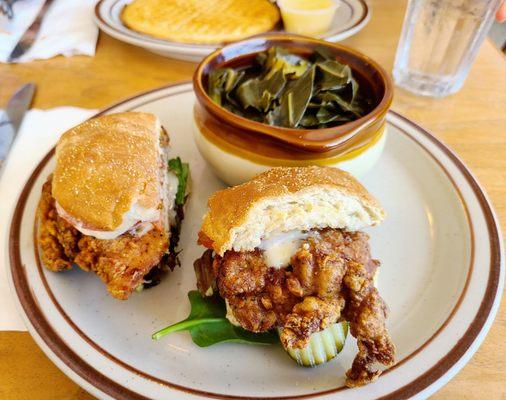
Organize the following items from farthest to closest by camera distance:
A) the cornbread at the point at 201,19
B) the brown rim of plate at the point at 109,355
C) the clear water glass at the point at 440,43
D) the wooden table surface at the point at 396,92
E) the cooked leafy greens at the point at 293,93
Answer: the cornbread at the point at 201,19 → the clear water glass at the point at 440,43 → the wooden table surface at the point at 396,92 → the cooked leafy greens at the point at 293,93 → the brown rim of plate at the point at 109,355

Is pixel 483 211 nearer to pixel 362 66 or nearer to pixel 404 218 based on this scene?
pixel 404 218

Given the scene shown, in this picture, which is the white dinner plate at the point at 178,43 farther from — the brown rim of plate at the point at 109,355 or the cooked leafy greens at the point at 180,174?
the brown rim of plate at the point at 109,355

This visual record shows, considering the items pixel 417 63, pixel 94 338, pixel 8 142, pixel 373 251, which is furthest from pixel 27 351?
pixel 417 63

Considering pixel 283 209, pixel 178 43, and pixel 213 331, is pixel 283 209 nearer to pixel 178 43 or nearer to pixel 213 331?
pixel 213 331

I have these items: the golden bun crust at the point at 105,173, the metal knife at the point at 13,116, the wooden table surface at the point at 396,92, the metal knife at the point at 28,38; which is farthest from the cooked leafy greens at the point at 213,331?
the metal knife at the point at 28,38

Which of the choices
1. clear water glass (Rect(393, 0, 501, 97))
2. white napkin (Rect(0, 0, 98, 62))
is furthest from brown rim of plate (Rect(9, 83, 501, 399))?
white napkin (Rect(0, 0, 98, 62))
